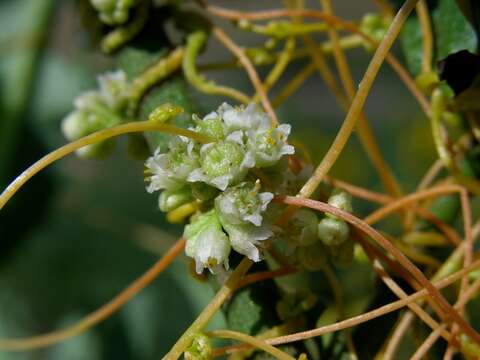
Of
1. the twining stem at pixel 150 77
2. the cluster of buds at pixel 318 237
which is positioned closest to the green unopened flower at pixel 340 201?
the cluster of buds at pixel 318 237

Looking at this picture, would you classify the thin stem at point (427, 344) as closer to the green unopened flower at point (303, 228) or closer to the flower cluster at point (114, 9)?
the green unopened flower at point (303, 228)

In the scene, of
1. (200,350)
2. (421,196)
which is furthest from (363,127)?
(200,350)

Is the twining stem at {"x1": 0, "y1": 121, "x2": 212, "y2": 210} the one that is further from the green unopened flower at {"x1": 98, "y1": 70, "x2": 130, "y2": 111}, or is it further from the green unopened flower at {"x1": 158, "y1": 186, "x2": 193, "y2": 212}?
the green unopened flower at {"x1": 98, "y1": 70, "x2": 130, "y2": 111}

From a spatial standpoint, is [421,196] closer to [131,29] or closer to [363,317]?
[363,317]

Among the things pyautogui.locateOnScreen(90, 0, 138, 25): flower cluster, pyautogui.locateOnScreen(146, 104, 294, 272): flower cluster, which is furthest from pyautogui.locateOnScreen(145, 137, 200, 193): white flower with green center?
pyautogui.locateOnScreen(90, 0, 138, 25): flower cluster

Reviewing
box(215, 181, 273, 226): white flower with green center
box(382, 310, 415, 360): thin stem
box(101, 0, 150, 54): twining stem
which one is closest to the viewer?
box(215, 181, 273, 226): white flower with green center

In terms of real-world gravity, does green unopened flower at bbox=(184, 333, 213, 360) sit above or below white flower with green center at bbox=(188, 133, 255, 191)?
below
